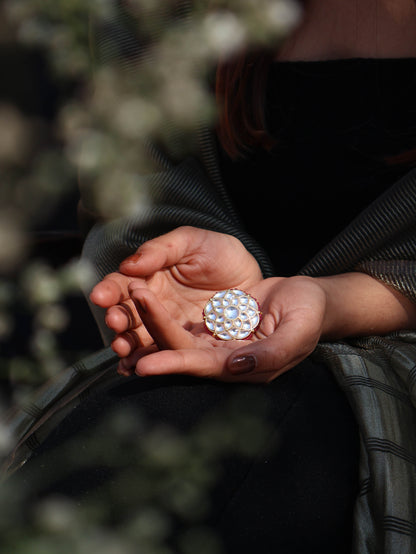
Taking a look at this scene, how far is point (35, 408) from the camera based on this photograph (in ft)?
1.91

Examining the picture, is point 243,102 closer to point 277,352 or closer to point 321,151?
point 321,151

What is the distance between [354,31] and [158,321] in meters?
0.63

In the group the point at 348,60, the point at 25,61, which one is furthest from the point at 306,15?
the point at 25,61

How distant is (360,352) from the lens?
0.56m

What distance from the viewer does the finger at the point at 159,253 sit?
0.53 meters

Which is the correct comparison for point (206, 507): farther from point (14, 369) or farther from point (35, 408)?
point (14, 369)

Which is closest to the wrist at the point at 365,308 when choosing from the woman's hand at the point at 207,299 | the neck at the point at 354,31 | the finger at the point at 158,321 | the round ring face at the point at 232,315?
the woman's hand at the point at 207,299

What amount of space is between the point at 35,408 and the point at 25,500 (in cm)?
18

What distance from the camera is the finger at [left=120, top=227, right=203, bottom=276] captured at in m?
0.53

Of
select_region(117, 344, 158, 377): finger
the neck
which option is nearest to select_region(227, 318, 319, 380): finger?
select_region(117, 344, 158, 377): finger

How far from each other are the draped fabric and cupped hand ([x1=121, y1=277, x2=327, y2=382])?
0.19 feet

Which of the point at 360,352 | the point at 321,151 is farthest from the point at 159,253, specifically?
the point at 321,151

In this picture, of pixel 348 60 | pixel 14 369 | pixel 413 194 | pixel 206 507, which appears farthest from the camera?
pixel 14 369

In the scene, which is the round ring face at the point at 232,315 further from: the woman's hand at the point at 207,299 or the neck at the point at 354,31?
the neck at the point at 354,31
